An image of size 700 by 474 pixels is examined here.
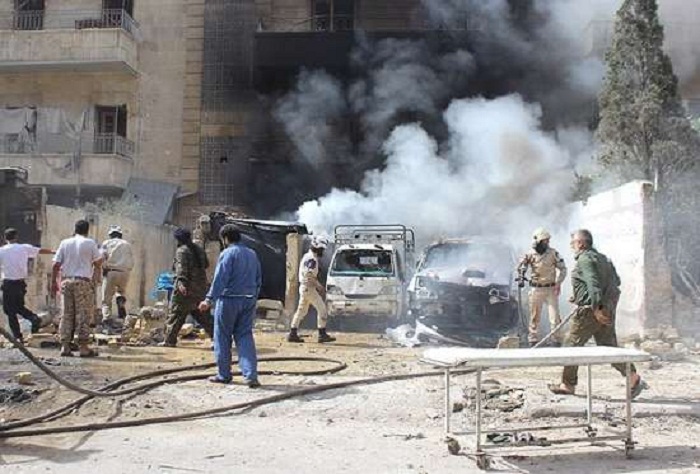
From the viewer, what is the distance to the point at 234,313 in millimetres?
6594

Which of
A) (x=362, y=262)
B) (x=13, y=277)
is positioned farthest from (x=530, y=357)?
(x=362, y=262)

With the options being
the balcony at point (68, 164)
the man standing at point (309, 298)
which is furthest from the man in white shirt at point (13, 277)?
the balcony at point (68, 164)

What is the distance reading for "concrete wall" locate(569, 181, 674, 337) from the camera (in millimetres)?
10664

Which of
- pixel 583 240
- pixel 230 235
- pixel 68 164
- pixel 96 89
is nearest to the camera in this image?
pixel 583 240

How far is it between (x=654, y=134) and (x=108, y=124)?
56.6 feet

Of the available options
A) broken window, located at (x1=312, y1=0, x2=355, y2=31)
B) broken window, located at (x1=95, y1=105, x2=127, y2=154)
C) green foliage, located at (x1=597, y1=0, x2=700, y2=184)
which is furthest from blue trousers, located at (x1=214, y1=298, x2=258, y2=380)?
broken window, located at (x1=312, y1=0, x2=355, y2=31)

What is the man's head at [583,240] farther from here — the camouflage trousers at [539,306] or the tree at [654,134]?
the tree at [654,134]

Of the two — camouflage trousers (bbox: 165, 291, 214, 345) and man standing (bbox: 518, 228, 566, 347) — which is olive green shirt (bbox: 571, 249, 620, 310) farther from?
camouflage trousers (bbox: 165, 291, 214, 345)

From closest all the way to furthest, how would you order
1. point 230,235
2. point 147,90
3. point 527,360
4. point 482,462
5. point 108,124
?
1. point 482,462
2. point 527,360
3. point 230,235
4. point 147,90
5. point 108,124

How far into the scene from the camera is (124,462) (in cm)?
432

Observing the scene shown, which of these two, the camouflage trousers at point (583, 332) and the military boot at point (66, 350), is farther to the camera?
the military boot at point (66, 350)

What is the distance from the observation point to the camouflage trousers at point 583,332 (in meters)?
6.25

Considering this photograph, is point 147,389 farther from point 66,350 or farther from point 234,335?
point 66,350

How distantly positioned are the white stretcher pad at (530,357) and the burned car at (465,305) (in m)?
5.58
